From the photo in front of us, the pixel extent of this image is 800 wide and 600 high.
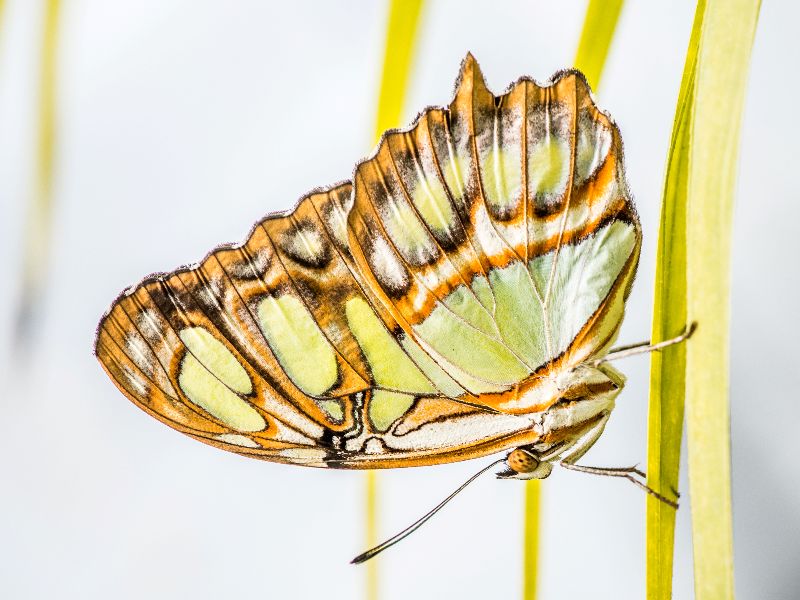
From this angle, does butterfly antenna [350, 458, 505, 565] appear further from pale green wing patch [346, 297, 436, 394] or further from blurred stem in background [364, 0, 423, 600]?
blurred stem in background [364, 0, 423, 600]

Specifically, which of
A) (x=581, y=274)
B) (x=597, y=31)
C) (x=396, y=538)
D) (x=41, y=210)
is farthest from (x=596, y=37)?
(x=41, y=210)

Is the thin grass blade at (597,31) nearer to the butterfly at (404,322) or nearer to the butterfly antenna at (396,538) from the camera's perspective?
the butterfly at (404,322)

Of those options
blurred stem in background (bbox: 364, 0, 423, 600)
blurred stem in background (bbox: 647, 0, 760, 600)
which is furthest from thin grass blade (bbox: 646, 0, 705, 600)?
blurred stem in background (bbox: 364, 0, 423, 600)

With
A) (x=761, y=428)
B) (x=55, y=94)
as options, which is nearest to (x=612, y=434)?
(x=761, y=428)

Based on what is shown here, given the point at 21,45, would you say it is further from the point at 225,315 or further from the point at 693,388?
the point at 693,388

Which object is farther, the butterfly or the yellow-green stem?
the yellow-green stem

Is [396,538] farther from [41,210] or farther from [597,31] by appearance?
[41,210]

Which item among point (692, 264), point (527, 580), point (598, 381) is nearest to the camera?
point (692, 264)

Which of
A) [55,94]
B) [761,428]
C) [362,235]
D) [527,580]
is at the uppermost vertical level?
[55,94]
